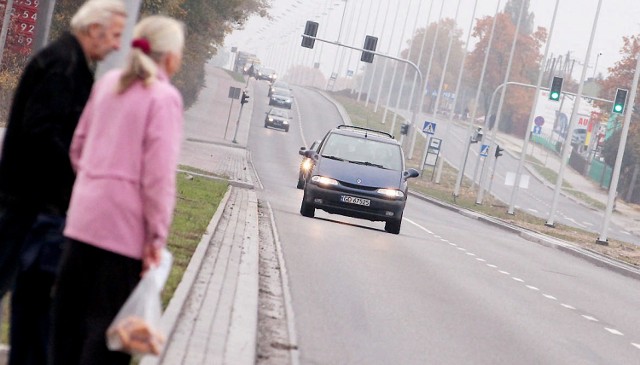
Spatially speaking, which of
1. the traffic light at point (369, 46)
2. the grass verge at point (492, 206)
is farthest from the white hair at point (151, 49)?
the traffic light at point (369, 46)

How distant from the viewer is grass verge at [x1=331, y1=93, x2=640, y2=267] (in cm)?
4282

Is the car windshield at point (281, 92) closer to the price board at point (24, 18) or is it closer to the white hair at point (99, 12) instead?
the price board at point (24, 18)

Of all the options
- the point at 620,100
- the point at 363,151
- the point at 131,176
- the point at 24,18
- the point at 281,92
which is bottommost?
the point at 281,92

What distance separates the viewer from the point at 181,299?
11469mm

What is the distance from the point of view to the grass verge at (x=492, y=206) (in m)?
42.8

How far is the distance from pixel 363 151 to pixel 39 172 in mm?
22357

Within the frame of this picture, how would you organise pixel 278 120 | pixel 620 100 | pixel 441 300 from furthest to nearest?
pixel 278 120, pixel 620 100, pixel 441 300

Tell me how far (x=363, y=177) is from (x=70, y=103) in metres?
21.1

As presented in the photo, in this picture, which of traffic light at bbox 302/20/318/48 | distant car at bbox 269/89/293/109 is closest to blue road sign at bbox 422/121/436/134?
traffic light at bbox 302/20/318/48

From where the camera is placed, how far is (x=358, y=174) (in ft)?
89.0

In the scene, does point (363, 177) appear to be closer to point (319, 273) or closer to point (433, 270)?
point (433, 270)

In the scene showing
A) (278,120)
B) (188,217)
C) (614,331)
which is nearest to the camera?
(614,331)

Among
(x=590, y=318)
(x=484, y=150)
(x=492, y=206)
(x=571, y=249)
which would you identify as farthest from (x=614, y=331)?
(x=484, y=150)

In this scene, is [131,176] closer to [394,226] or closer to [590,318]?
[590,318]
